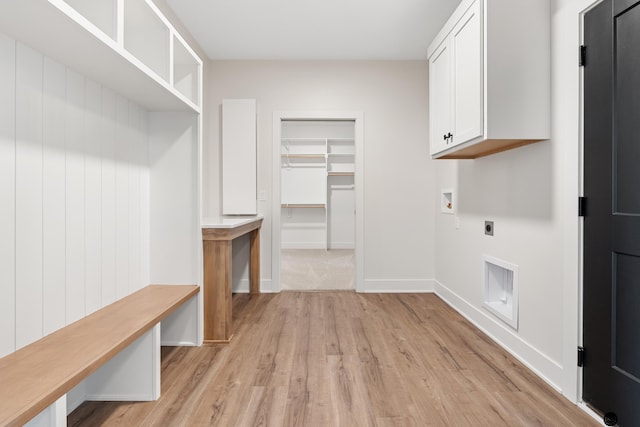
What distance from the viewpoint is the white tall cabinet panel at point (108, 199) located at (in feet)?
6.27

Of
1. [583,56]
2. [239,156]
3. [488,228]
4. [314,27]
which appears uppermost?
[314,27]

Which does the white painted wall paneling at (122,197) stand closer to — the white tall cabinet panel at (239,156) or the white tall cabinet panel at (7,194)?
the white tall cabinet panel at (7,194)

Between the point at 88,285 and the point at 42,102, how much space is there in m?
0.85

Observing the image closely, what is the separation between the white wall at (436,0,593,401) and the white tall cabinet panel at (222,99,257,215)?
2306mm

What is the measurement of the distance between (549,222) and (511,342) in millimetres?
887

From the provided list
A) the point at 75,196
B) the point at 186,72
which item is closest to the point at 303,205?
the point at 186,72

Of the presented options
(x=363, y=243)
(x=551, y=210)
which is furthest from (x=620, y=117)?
(x=363, y=243)

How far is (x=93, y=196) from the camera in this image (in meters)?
1.84

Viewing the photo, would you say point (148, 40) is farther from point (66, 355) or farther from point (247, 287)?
point (247, 287)

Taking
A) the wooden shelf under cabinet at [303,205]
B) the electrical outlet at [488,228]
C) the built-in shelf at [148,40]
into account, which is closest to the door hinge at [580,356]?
the electrical outlet at [488,228]

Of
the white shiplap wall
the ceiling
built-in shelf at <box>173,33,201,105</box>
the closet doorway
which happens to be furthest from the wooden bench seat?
the closet doorway

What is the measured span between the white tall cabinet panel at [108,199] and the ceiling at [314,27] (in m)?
1.55

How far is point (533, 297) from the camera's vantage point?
217cm

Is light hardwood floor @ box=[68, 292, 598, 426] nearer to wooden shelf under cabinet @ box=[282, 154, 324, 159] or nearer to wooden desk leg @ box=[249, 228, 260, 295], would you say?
wooden desk leg @ box=[249, 228, 260, 295]
